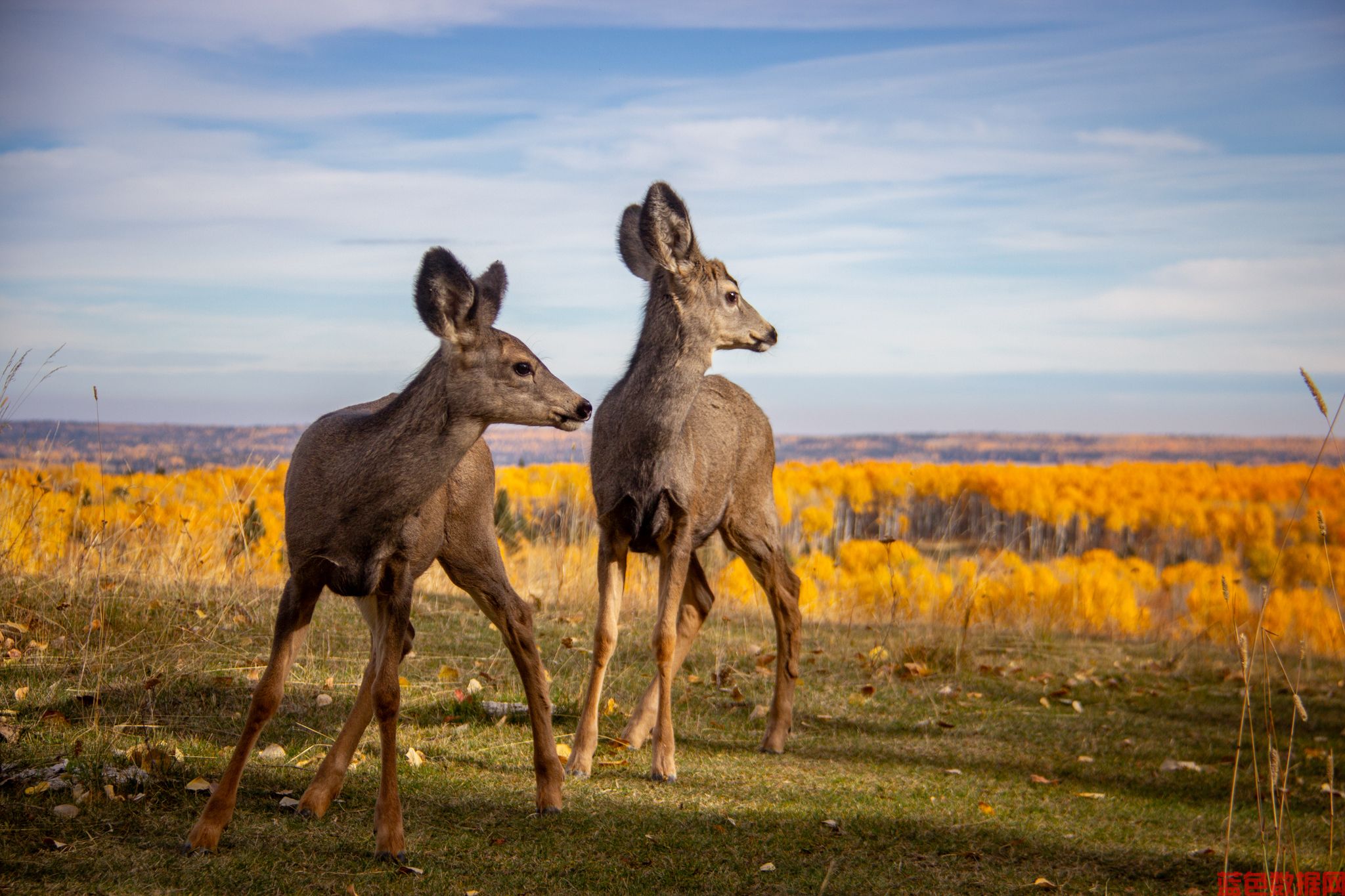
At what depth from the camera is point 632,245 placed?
26.4ft

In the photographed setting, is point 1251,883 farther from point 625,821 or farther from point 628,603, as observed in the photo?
point 628,603

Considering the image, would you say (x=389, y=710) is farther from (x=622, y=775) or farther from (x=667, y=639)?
(x=667, y=639)

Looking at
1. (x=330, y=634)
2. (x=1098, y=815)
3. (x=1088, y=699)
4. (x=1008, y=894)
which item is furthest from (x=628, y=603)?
(x=1008, y=894)

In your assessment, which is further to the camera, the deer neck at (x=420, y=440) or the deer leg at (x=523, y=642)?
the deer leg at (x=523, y=642)

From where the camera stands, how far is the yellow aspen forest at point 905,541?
10.4 meters

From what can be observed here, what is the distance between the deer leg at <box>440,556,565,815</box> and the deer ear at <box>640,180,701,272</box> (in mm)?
2393

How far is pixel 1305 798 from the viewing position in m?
8.77

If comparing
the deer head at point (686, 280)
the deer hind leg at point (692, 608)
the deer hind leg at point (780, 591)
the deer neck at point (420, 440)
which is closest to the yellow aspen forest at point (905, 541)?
the deer hind leg at point (780, 591)

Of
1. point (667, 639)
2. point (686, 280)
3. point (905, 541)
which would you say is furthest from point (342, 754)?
point (905, 541)

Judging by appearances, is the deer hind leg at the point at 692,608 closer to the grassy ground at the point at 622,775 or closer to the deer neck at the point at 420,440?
the grassy ground at the point at 622,775

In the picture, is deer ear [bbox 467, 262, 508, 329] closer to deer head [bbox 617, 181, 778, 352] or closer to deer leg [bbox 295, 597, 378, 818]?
deer leg [bbox 295, 597, 378, 818]

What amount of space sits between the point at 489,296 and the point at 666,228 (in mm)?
2272

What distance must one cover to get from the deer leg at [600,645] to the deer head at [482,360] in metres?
1.98

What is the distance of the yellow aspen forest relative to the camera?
34.1 feet
